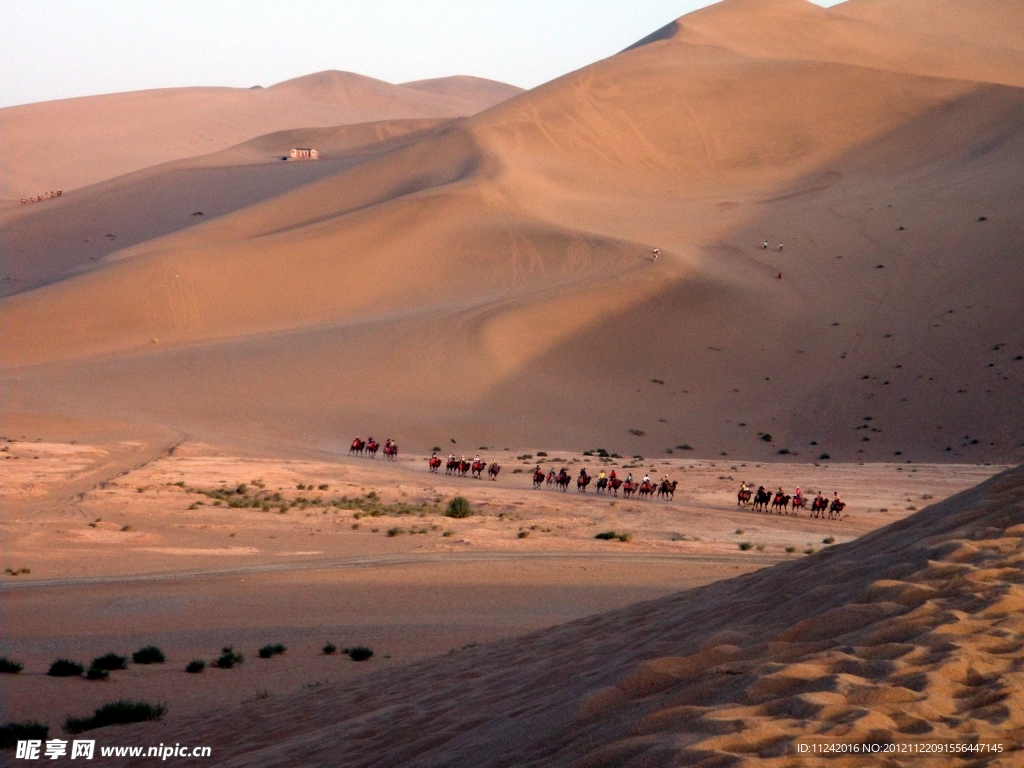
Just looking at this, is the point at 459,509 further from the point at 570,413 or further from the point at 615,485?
the point at 570,413

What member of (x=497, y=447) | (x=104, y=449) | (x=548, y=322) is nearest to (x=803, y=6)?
(x=548, y=322)

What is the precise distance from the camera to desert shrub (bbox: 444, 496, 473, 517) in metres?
23.7

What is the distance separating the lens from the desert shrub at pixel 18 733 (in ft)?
29.0

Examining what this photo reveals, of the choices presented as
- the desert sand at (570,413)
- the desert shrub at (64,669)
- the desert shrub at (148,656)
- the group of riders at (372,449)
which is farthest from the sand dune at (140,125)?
the desert shrub at (64,669)

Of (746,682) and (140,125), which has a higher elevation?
(140,125)

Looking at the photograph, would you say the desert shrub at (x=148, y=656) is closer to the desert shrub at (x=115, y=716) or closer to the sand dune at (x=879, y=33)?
the desert shrub at (x=115, y=716)

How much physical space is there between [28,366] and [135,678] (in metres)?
41.7

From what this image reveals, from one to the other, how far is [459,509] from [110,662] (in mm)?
12642

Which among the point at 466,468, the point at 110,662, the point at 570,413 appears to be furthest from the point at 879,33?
the point at 110,662

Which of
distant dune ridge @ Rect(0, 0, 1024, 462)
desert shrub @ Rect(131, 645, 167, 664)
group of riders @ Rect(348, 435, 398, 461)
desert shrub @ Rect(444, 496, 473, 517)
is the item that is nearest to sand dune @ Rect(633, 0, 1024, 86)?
distant dune ridge @ Rect(0, 0, 1024, 462)

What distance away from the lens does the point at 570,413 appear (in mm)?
43969

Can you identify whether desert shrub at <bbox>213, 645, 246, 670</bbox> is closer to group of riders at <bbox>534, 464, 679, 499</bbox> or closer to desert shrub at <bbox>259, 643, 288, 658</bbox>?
desert shrub at <bbox>259, 643, 288, 658</bbox>

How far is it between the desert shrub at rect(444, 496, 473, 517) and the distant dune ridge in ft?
50.1

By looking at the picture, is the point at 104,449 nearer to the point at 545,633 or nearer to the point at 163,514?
the point at 163,514
